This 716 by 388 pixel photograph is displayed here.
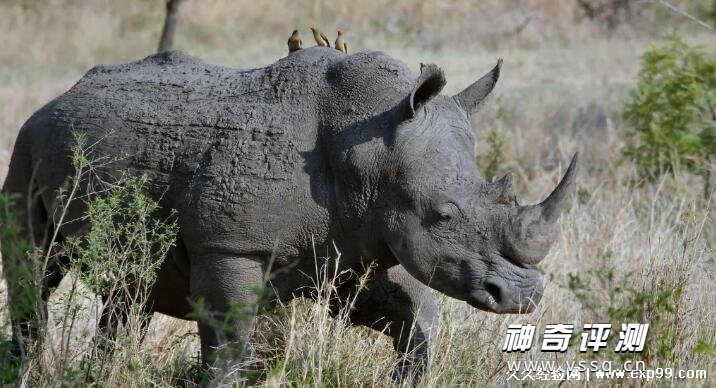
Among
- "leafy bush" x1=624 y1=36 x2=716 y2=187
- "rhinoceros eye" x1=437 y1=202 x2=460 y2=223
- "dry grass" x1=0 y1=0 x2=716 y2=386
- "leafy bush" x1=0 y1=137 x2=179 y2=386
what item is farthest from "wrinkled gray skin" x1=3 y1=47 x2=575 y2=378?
"leafy bush" x1=624 y1=36 x2=716 y2=187

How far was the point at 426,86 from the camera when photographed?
460cm

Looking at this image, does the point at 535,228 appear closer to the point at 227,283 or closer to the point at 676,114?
the point at 227,283

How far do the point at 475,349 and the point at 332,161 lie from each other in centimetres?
121

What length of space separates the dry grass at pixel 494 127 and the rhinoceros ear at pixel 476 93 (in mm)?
1032

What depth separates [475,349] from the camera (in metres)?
5.20

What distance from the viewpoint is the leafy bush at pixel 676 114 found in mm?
9047

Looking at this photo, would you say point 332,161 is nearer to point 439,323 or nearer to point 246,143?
point 246,143

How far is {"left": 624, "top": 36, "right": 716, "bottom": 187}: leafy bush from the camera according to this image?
9.05m

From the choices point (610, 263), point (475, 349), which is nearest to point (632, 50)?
point (610, 263)

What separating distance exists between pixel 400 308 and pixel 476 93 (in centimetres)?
105

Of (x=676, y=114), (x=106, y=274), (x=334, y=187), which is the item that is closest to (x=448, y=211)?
(x=334, y=187)

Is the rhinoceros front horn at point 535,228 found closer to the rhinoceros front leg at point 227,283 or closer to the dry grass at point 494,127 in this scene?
the dry grass at point 494,127

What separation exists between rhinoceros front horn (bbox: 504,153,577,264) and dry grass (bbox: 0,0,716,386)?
26.6 inches

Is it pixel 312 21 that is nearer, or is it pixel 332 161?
pixel 332 161
